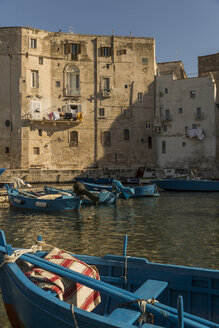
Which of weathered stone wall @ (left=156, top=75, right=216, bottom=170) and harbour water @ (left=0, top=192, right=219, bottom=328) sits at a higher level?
weathered stone wall @ (left=156, top=75, right=216, bottom=170)

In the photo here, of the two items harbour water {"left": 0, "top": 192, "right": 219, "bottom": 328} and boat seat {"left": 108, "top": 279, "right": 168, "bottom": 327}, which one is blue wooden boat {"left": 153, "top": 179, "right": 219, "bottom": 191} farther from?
boat seat {"left": 108, "top": 279, "right": 168, "bottom": 327}

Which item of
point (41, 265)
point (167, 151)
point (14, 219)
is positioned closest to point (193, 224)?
point (14, 219)

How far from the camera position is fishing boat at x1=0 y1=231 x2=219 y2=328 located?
4258mm

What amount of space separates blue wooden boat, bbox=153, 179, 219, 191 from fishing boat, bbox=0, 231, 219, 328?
2839 cm

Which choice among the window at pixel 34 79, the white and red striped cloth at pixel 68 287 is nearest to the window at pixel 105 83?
the window at pixel 34 79

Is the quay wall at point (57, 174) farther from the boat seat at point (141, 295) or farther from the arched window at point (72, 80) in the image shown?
the boat seat at point (141, 295)

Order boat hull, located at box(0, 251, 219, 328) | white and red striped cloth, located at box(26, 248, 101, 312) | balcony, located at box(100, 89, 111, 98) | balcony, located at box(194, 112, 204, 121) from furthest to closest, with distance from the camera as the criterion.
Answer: balcony, located at box(100, 89, 111, 98) < balcony, located at box(194, 112, 204, 121) < white and red striped cloth, located at box(26, 248, 101, 312) < boat hull, located at box(0, 251, 219, 328)

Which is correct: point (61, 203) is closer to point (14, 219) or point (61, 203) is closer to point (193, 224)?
point (14, 219)

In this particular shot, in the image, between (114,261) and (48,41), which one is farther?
(48,41)

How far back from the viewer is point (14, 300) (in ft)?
16.7

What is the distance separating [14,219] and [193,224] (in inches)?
363

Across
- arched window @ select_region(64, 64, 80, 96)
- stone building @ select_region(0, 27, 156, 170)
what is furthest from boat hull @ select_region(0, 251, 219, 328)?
arched window @ select_region(64, 64, 80, 96)

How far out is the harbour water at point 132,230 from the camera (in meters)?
10.8

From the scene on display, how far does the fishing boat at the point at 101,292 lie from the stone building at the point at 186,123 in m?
39.3
